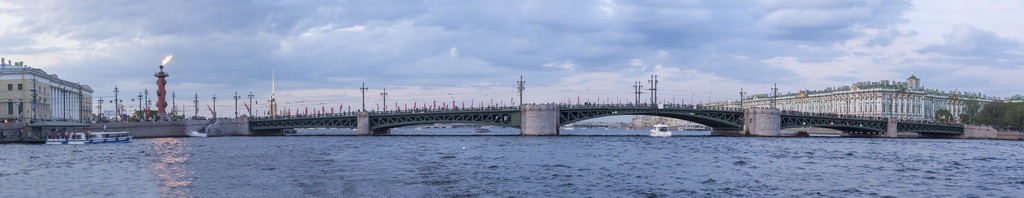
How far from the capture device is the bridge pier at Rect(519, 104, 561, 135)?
9588 cm

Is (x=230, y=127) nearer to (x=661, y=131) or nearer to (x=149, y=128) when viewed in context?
(x=149, y=128)

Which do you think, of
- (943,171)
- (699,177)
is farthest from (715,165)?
(943,171)

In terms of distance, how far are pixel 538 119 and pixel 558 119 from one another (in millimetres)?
3485

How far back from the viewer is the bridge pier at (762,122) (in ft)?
337

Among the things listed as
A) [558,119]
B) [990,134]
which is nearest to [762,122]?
[558,119]

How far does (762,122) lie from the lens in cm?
10300

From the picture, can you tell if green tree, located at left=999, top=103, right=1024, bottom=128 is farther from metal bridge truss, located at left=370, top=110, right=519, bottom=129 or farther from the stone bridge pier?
metal bridge truss, located at left=370, top=110, right=519, bottom=129

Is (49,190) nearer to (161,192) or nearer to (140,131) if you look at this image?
(161,192)

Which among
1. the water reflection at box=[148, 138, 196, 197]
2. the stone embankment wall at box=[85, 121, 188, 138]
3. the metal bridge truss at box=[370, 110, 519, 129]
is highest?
the metal bridge truss at box=[370, 110, 519, 129]

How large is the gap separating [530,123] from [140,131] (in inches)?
1695

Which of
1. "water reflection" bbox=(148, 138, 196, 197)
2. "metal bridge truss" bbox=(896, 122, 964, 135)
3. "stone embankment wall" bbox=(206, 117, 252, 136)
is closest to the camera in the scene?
"water reflection" bbox=(148, 138, 196, 197)

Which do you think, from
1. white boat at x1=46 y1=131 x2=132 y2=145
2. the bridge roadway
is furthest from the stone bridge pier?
white boat at x1=46 y1=131 x2=132 y2=145

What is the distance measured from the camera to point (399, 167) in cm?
4159

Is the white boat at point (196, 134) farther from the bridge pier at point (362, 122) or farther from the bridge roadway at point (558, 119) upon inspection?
the bridge pier at point (362, 122)
